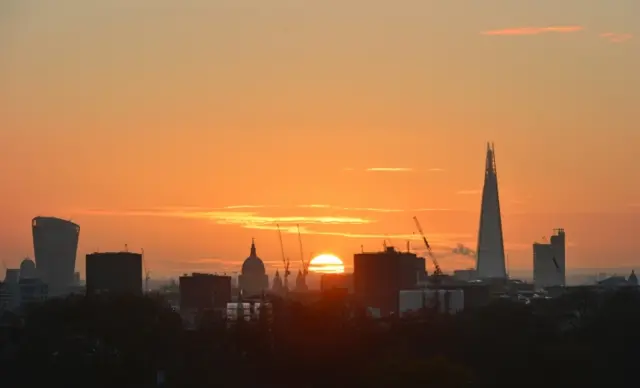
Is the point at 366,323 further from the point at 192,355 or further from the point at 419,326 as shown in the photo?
the point at 192,355

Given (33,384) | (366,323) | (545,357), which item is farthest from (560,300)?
(33,384)

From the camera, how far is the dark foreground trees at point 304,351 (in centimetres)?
8025

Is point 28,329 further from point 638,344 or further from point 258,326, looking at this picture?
point 638,344

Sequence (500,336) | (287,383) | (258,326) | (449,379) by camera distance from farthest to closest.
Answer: (258,326)
(500,336)
(287,383)
(449,379)

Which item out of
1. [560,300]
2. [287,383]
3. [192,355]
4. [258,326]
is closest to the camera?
[287,383]

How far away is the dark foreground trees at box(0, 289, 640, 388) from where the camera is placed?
263 ft

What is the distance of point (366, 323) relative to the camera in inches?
4400

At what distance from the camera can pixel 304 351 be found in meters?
88.5

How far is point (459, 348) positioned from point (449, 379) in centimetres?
1429

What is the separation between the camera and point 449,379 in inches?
3022

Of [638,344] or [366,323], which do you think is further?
[366,323]

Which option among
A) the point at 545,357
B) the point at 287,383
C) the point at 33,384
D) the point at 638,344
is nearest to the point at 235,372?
the point at 287,383

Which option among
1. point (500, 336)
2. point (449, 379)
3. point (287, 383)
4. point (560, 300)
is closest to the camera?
point (449, 379)

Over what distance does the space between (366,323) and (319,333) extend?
14703 millimetres
